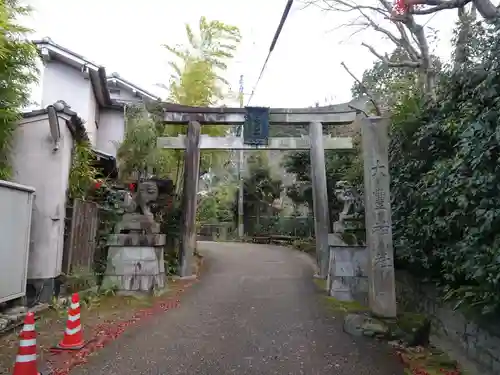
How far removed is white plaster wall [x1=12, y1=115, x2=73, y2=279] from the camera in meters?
7.05

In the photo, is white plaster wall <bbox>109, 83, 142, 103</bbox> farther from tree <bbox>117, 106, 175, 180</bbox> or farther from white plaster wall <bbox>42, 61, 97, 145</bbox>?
tree <bbox>117, 106, 175, 180</bbox>

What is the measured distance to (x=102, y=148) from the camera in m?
15.2

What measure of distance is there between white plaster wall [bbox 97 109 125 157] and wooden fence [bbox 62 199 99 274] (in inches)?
263

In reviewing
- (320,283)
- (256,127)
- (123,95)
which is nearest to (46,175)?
(256,127)

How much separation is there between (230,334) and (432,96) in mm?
4996

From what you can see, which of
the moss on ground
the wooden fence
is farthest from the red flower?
the wooden fence

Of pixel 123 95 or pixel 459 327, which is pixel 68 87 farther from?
pixel 459 327

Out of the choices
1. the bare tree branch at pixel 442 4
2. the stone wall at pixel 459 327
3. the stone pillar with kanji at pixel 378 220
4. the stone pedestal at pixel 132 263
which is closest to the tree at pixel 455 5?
the bare tree branch at pixel 442 4

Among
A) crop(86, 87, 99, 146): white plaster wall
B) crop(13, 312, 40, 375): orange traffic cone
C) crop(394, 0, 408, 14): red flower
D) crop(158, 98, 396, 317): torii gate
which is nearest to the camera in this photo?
crop(13, 312, 40, 375): orange traffic cone

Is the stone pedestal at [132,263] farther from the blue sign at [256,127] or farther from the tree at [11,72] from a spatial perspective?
the blue sign at [256,127]

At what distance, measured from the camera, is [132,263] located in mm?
8812

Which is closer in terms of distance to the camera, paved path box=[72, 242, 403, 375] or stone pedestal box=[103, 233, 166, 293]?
paved path box=[72, 242, 403, 375]

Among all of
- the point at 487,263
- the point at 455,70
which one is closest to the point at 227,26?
the point at 455,70

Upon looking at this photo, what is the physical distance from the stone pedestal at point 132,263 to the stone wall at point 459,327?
5110 mm
